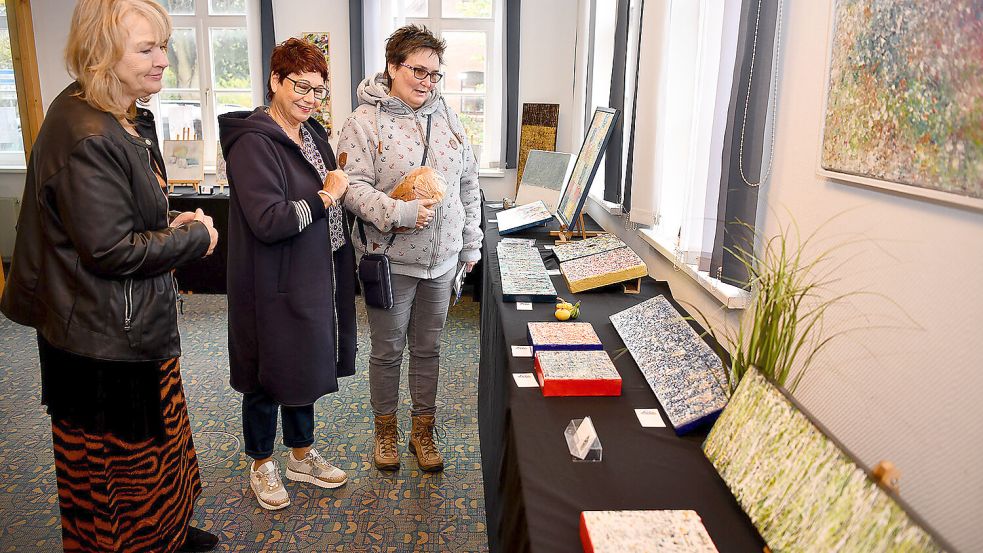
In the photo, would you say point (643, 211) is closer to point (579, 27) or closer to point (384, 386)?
point (384, 386)

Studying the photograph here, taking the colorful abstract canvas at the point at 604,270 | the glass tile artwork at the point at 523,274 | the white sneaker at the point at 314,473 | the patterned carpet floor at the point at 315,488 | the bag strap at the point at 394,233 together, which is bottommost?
the patterned carpet floor at the point at 315,488

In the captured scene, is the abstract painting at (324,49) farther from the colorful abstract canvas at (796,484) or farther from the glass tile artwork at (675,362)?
the colorful abstract canvas at (796,484)

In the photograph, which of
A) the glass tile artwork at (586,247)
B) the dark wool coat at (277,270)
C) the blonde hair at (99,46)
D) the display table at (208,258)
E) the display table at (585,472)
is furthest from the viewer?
the display table at (208,258)

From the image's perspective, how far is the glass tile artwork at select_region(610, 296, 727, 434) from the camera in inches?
53.8

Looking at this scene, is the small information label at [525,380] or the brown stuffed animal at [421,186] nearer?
the small information label at [525,380]

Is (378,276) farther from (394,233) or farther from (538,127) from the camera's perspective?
(538,127)

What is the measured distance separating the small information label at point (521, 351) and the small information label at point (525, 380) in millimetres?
130

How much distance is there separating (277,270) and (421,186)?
1.64 feet

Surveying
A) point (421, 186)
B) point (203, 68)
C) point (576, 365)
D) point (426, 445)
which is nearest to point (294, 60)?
point (421, 186)

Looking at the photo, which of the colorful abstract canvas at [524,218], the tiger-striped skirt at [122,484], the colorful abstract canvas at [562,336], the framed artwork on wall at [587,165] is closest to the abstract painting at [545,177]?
the colorful abstract canvas at [524,218]

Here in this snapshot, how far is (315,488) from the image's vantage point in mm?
2312

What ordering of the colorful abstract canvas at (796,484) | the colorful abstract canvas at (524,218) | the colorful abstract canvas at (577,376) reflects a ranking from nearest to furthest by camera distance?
the colorful abstract canvas at (796,484), the colorful abstract canvas at (577,376), the colorful abstract canvas at (524,218)

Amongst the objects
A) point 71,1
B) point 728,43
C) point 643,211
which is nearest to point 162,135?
point 71,1

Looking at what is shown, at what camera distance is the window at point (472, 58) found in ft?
16.4
